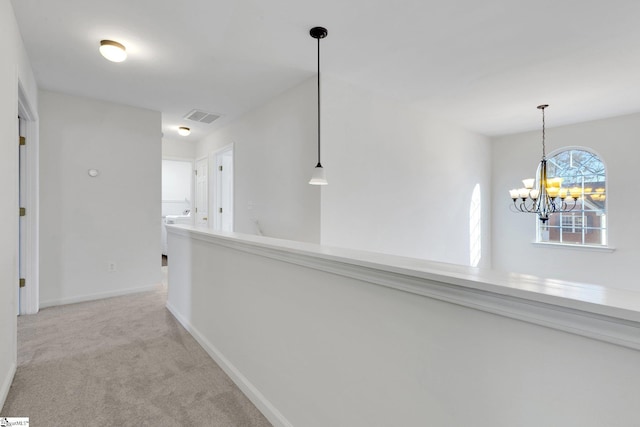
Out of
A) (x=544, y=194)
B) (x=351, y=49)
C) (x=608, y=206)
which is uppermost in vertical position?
(x=351, y=49)

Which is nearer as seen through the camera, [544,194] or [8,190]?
[8,190]

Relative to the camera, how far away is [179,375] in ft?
6.93

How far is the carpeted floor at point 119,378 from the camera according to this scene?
172 cm

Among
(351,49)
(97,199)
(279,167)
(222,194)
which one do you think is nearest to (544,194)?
(351,49)

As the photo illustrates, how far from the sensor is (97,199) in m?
3.88

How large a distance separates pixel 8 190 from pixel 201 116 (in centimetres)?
290

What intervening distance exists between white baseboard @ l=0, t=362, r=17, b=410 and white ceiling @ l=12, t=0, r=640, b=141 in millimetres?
2471

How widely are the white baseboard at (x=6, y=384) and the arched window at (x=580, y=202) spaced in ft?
20.6

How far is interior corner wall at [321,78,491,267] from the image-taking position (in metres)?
3.24

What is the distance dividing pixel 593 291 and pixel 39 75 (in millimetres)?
4608

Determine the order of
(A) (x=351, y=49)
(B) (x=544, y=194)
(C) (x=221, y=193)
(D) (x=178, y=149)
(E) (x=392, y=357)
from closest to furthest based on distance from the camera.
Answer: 1. (E) (x=392, y=357)
2. (A) (x=351, y=49)
3. (B) (x=544, y=194)
4. (C) (x=221, y=193)
5. (D) (x=178, y=149)

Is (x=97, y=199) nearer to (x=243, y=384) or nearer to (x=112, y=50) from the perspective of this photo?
(x=112, y=50)

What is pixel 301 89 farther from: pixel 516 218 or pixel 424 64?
pixel 516 218

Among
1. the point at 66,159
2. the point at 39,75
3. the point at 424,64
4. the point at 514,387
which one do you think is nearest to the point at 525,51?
the point at 424,64
